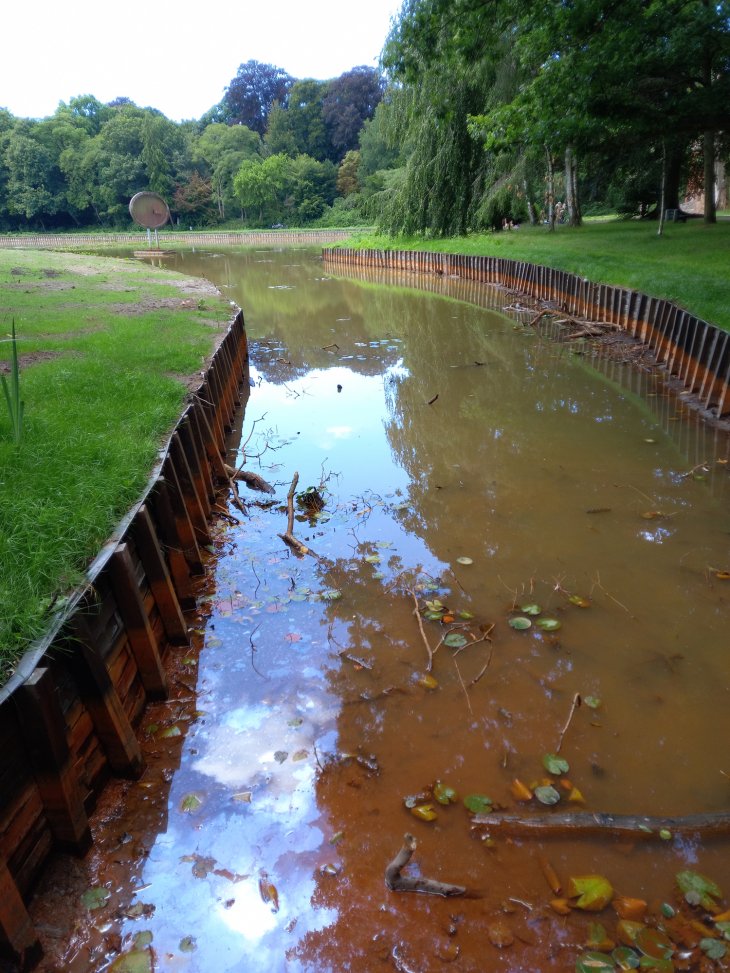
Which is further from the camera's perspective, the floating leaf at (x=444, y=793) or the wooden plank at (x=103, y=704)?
the floating leaf at (x=444, y=793)

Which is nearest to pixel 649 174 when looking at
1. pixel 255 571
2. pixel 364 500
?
pixel 364 500

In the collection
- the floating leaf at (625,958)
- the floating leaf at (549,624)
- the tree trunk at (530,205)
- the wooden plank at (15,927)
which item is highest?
the tree trunk at (530,205)

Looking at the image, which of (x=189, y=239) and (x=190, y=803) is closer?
(x=190, y=803)

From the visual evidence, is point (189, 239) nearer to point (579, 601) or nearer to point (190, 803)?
point (579, 601)

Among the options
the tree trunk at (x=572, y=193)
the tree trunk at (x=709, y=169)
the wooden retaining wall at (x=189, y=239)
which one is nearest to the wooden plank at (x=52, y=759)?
the tree trunk at (x=709, y=169)

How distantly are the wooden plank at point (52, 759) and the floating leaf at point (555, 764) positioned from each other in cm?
245

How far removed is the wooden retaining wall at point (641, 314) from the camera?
9742 millimetres

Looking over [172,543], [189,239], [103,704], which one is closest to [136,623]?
[103,704]

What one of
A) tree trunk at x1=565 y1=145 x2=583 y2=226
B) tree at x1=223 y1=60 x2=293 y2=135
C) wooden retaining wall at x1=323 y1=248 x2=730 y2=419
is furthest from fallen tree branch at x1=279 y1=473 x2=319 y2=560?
tree at x1=223 y1=60 x2=293 y2=135

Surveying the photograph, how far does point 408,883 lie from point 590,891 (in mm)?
831

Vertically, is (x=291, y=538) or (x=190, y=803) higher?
(x=291, y=538)

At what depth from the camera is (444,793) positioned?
143 inches

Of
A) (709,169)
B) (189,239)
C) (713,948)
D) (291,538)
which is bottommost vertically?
(713,948)

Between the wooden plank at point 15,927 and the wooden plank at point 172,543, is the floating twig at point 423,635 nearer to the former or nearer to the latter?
the wooden plank at point 172,543
